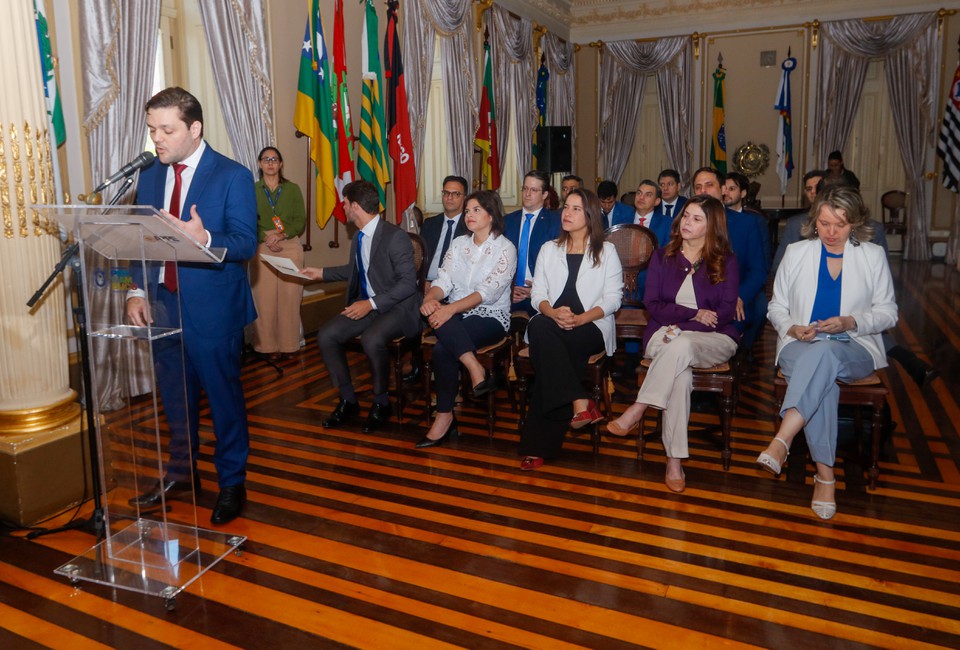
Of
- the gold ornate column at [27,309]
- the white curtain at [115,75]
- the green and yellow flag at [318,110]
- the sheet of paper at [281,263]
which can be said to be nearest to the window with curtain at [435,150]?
the green and yellow flag at [318,110]

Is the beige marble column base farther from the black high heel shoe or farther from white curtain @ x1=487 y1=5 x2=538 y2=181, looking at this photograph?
white curtain @ x1=487 y1=5 x2=538 y2=181

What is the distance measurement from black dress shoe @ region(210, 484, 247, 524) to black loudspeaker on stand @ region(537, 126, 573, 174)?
248 inches

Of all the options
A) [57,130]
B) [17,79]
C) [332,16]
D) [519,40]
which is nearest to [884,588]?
[17,79]

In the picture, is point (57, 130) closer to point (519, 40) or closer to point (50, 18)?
point (50, 18)

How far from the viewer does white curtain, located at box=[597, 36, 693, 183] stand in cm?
1306

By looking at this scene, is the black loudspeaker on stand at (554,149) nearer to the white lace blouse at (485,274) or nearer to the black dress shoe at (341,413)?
the white lace blouse at (485,274)

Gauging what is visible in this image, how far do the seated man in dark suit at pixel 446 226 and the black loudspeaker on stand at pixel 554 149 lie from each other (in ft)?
10.6

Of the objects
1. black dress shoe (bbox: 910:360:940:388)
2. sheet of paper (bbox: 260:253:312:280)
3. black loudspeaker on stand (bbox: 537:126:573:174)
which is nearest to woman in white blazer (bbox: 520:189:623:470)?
sheet of paper (bbox: 260:253:312:280)

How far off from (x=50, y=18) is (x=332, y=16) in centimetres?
306

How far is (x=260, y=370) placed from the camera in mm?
5828

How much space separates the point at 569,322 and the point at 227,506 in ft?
6.16

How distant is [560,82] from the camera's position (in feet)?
42.2

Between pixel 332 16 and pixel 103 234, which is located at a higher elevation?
pixel 332 16

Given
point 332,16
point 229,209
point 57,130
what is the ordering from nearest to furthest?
point 229,209 < point 57,130 < point 332,16
